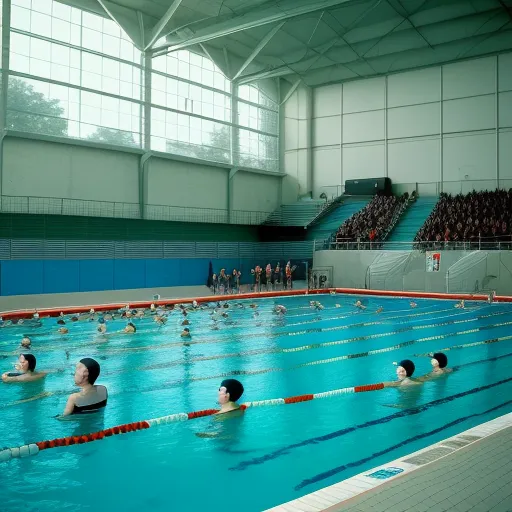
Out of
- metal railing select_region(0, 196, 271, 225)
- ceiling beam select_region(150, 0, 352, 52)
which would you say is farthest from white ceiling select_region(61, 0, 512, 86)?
metal railing select_region(0, 196, 271, 225)

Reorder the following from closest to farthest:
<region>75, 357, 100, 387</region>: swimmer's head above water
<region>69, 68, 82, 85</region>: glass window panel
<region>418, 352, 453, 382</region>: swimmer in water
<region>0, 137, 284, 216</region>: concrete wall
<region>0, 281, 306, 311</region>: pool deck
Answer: <region>75, 357, 100, 387</region>: swimmer's head above water, <region>418, 352, 453, 382</region>: swimmer in water, <region>0, 281, 306, 311</region>: pool deck, <region>0, 137, 284, 216</region>: concrete wall, <region>69, 68, 82, 85</region>: glass window panel

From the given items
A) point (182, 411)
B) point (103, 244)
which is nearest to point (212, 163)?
point (103, 244)

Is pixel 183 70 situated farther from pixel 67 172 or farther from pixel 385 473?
pixel 385 473

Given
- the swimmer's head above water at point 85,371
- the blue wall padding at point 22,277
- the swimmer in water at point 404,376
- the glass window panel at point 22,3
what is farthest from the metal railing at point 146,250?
the swimmer in water at point 404,376

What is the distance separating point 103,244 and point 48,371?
58.7 feet

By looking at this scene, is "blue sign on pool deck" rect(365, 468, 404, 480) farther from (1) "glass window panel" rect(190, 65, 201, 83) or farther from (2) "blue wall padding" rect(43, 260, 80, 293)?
(1) "glass window panel" rect(190, 65, 201, 83)

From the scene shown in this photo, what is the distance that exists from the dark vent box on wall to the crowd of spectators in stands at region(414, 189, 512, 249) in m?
4.08

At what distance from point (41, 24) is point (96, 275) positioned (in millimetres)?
11317

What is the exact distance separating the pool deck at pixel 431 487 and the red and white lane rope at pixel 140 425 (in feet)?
11.0

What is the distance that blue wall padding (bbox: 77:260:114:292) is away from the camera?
26.5m

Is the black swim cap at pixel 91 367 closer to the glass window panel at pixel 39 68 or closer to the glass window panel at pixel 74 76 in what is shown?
the glass window panel at pixel 39 68

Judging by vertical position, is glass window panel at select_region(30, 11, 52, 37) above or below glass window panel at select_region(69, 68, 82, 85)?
above

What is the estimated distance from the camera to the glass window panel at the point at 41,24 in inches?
984

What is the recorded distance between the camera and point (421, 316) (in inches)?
739
